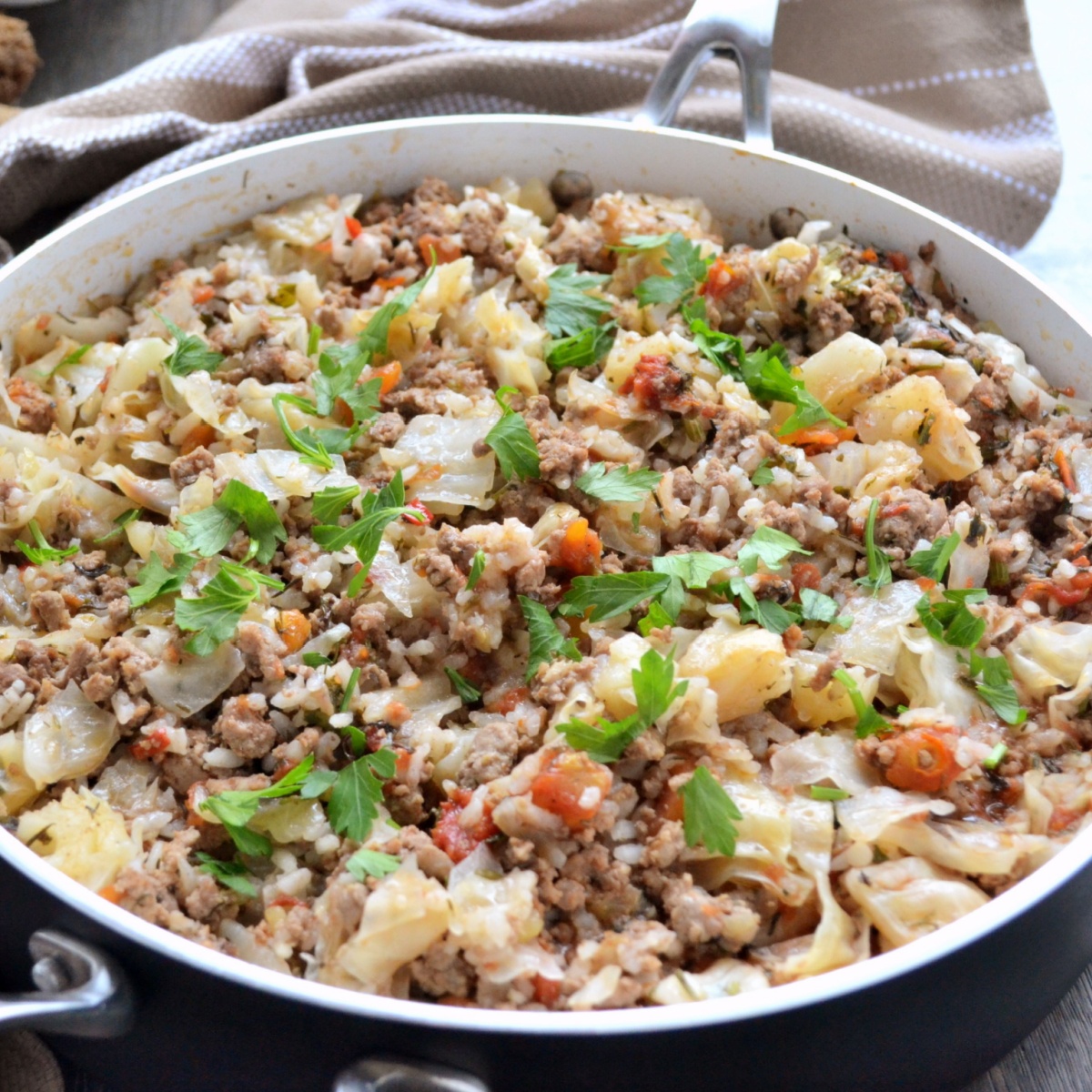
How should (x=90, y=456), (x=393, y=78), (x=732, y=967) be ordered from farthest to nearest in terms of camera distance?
(x=393, y=78) → (x=90, y=456) → (x=732, y=967)

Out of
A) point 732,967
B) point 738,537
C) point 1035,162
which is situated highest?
point 1035,162

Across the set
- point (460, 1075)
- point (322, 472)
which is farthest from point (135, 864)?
point (322, 472)

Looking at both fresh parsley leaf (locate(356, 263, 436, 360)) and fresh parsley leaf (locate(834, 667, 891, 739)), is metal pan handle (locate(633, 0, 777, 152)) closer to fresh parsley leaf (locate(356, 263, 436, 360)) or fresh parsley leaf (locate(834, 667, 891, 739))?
fresh parsley leaf (locate(356, 263, 436, 360))

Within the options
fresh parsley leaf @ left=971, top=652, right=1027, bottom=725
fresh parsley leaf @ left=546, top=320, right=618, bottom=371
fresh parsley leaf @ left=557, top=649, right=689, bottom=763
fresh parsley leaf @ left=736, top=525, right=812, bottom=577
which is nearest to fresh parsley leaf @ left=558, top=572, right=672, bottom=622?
fresh parsley leaf @ left=736, top=525, right=812, bottom=577

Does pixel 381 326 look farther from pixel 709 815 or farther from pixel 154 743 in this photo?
pixel 709 815

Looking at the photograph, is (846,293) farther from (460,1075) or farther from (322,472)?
(460,1075)

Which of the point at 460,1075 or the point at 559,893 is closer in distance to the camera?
the point at 460,1075

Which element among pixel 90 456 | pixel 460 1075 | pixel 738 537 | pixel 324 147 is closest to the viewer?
pixel 460 1075
